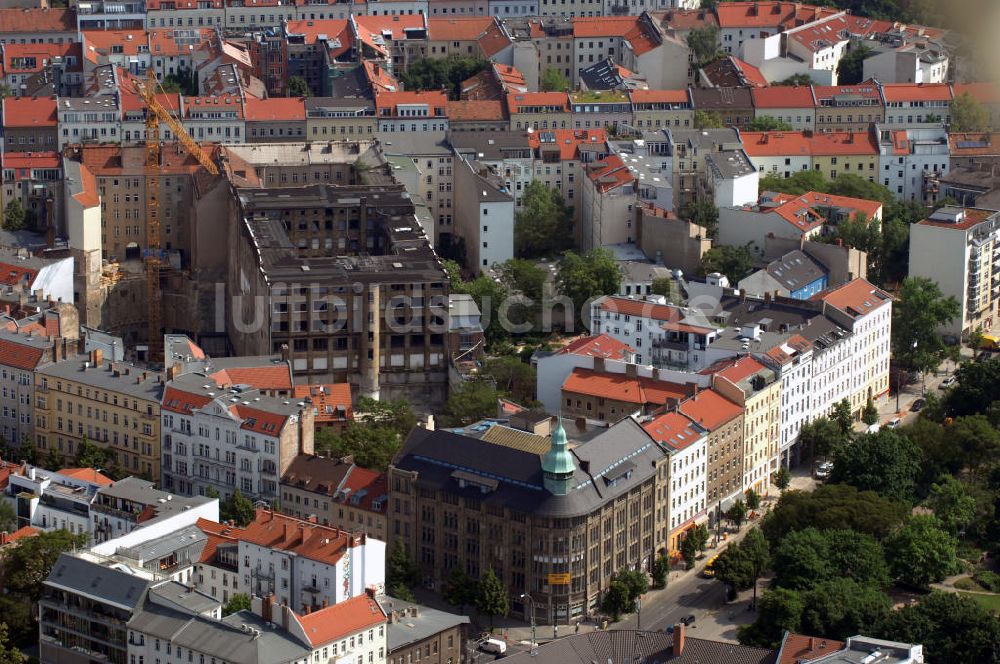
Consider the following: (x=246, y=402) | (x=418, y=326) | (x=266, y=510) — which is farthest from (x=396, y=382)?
(x=266, y=510)

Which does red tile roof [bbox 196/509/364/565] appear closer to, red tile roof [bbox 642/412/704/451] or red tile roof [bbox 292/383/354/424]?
red tile roof [bbox 292/383/354/424]

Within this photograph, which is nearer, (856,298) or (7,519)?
(7,519)

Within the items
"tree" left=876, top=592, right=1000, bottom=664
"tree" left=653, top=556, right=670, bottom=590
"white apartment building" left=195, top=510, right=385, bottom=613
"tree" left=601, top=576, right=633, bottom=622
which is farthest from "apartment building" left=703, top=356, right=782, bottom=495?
"white apartment building" left=195, top=510, right=385, bottom=613

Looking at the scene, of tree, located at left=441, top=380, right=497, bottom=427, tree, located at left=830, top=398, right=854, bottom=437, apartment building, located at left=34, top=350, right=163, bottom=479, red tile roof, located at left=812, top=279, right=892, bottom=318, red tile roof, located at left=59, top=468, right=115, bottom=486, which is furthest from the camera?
red tile roof, located at left=812, top=279, right=892, bottom=318

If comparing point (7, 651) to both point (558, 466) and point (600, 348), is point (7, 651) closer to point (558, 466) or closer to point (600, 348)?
point (558, 466)

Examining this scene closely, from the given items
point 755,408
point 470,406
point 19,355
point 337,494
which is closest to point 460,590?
point 337,494

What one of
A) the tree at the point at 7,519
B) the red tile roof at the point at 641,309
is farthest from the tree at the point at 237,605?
the red tile roof at the point at 641,309

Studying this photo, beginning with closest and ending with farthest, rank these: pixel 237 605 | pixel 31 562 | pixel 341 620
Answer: pixel 341 620, pixel 237 605, pixel 31 562
